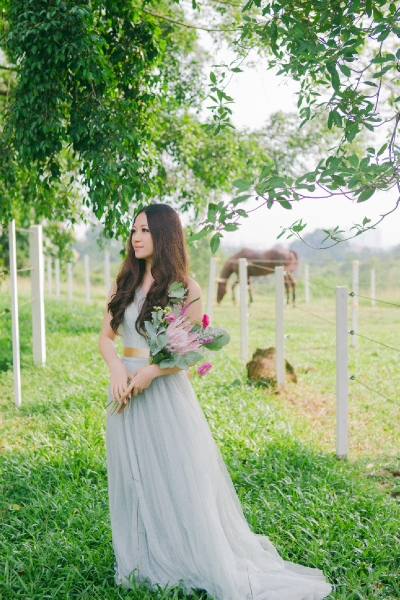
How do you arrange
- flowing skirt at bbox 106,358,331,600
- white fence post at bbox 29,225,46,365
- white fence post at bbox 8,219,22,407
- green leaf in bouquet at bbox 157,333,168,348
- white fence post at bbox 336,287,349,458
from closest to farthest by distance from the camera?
1. green leaf in bouquet at bbox 157,333,168,348
2. flowing skirt at bbox 106,358,331,600
3. white fence post at bbox 336,287,349,458
4. white fence post at bbox 8,219,22,407
5. white fence post at bbox 29,225,46,365

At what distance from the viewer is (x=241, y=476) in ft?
12.8

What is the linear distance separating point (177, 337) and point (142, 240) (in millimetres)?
497

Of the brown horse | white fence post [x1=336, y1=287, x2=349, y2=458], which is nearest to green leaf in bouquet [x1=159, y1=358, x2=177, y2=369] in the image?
white fence post [x1=336, y1=287, x2=349, y2=458]

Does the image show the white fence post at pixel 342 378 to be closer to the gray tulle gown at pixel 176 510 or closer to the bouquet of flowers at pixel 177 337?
the gray tulle gown at pixel 176 510

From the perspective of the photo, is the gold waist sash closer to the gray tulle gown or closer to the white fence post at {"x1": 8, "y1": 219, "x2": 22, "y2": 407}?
the gray tulle gown

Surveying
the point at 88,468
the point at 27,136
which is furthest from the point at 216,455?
the point at 27,136

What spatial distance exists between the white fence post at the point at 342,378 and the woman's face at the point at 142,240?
214 cm

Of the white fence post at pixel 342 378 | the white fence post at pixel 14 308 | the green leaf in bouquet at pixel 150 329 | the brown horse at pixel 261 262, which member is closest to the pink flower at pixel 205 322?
the green leaf in bouquet at pixel 150 329

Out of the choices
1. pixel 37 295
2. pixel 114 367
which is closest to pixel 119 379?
pixel 114 367

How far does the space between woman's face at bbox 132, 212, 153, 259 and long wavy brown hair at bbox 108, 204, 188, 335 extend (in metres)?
0.02

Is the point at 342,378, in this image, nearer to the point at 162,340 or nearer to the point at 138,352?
the point at 138,352

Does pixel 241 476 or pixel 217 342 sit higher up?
pixel 217 342

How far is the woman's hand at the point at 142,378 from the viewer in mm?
2605

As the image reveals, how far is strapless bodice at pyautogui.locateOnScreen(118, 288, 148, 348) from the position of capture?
2758 millimetres
